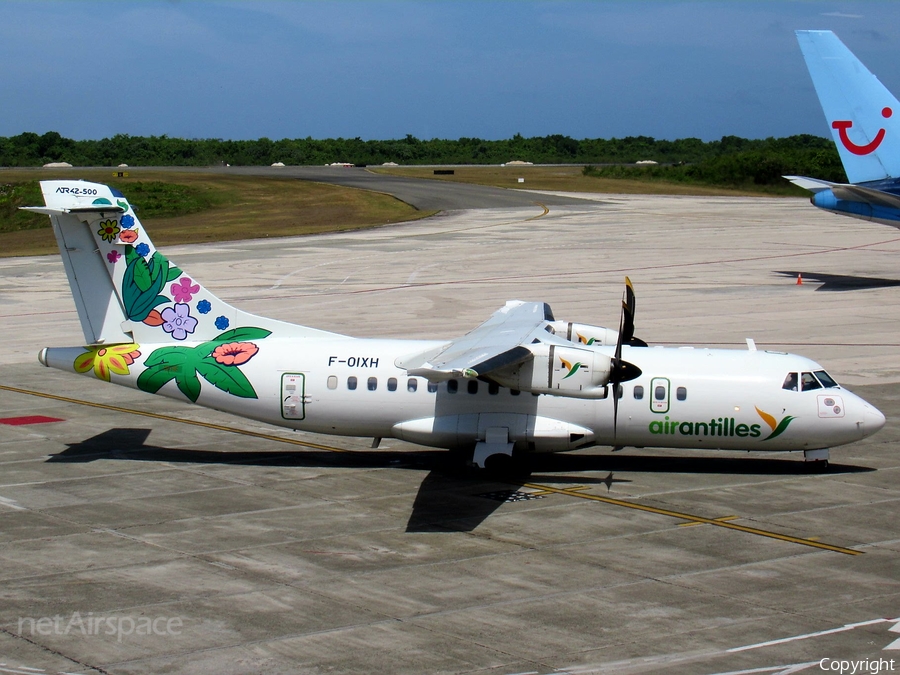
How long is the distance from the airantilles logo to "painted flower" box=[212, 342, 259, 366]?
9365mm

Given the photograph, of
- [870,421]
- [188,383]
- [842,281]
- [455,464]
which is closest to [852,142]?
[842,281]

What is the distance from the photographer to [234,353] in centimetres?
2464

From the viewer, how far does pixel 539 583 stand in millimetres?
17047

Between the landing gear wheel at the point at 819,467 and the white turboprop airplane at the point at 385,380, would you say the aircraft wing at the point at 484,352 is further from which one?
the landing gear wheel at the point at 819,467

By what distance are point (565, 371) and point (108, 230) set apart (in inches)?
457

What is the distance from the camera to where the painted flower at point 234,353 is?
80.3ft

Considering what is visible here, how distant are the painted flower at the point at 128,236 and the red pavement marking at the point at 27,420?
6809 mm

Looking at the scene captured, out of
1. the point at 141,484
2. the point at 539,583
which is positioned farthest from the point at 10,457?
the point at 539,583

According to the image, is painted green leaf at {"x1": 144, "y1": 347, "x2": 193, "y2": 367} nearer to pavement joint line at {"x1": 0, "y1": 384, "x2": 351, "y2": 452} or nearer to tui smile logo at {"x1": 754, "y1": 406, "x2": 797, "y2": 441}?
pavement joint line at {"x1": 0, "y1": 384, "x2": 351, "y2": 452}

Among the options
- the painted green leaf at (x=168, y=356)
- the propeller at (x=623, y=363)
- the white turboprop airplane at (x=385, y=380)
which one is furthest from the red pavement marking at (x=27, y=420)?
the propeller at (x=623, y=363)

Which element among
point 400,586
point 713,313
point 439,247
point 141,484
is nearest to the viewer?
point 400,586

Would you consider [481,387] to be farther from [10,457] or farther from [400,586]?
[10,457]

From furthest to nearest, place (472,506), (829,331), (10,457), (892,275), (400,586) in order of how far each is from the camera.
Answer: (892,275) < (829,331) < (10,457) < (472,506) < (400,586)

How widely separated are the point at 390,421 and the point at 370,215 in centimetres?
6599
